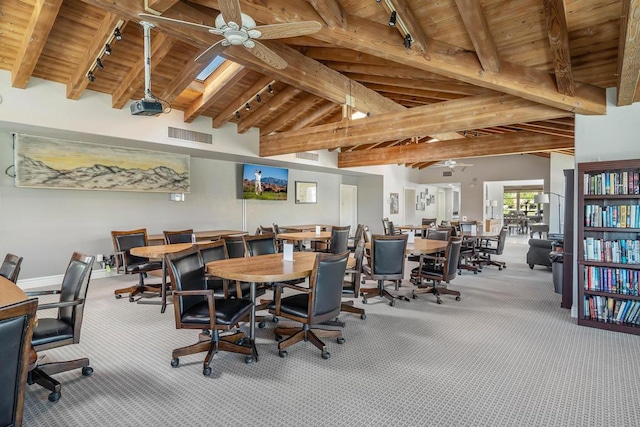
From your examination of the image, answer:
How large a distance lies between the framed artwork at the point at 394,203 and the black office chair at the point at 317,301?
9.68 meters

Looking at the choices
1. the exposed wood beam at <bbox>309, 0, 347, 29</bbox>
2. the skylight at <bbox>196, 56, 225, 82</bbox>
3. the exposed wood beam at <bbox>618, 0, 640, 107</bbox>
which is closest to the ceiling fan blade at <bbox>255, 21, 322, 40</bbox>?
the exposed wood beam at <bbox>309, 0, 347, 29</bbox>

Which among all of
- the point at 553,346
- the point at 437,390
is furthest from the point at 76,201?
the point at 553,346

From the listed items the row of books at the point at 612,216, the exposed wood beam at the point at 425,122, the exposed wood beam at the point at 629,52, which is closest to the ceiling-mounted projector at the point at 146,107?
the exposed wood beam at the point at 425,122

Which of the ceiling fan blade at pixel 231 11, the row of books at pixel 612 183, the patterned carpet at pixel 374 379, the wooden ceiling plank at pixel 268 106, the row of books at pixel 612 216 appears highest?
the wooden ceiling plank at pixel 268 106

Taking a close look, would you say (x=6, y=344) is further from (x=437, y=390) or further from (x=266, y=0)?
(x=266, y=0)

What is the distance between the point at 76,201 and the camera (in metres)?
6.12

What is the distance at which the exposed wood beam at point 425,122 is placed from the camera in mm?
4773

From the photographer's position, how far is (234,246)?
4715 millimetres

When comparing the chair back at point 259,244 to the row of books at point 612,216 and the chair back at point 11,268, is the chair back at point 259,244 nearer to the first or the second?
the chair back at point 11,268

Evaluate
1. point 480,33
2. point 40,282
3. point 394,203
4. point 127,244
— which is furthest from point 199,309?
point 394,203

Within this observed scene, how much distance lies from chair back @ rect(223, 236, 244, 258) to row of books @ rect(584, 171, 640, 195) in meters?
4.31

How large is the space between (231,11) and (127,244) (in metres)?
4.36

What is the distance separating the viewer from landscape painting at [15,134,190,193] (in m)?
5.48

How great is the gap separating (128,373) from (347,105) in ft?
16.2
